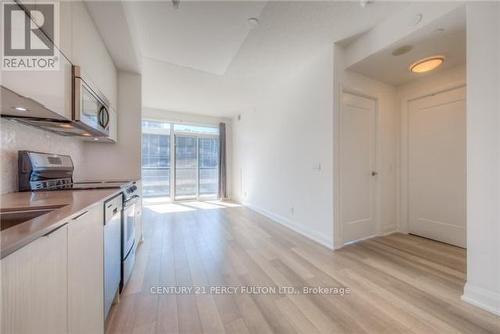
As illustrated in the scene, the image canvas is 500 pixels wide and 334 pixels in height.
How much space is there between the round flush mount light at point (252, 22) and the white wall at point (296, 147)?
1071 millimetres

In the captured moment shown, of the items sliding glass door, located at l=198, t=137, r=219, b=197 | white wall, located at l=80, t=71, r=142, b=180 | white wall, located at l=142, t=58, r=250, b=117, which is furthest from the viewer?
sliding glass door, located at l=198, t=137, r=219, b=197

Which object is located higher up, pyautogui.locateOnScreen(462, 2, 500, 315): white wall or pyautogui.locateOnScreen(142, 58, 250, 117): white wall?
pyautogui.locateOnScreen(142, 58, 250, 117): white wall

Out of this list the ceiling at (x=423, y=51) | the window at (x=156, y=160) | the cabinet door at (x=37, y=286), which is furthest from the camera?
the window at (x=156, y=160)

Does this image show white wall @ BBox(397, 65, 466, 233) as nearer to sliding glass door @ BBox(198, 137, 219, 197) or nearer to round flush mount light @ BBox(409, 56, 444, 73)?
round flush mount light @ BBox(409, 56, 444, 73)

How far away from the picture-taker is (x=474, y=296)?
5.16 feet

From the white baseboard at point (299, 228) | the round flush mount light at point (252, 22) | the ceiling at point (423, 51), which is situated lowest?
the white baseboard at point (299, 228)

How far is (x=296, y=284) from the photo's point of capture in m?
1.85

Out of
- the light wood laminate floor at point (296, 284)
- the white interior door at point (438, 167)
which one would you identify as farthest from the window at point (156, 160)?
the white interior door at point (438, 167)

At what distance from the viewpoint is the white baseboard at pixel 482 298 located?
4.86 ft

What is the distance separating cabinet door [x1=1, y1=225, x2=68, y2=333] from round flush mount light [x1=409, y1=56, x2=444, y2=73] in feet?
12.0

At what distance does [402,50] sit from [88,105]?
3.32 metres

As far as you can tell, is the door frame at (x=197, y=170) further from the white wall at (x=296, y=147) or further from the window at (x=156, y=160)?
the white wall at (x=296, y=147)

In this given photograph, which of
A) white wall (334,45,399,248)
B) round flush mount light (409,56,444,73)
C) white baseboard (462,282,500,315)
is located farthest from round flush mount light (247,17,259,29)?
white baseboard (462,282,500,315)

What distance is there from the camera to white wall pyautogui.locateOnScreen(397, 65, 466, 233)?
2.77 meters
